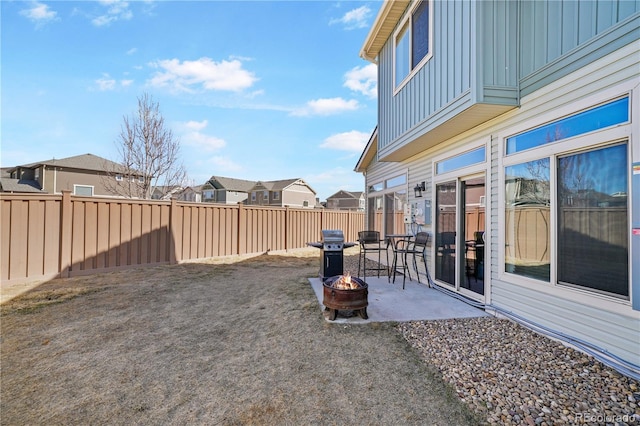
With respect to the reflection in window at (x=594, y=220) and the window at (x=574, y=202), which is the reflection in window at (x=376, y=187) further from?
the reflection in window at (x=594, y=220)

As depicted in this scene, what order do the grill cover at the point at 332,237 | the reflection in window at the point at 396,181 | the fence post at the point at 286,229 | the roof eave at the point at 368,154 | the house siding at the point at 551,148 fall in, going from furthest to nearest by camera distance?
1. the fence post at the point at 286,229
2. the roof eave at the point at 368,154
3. the reflection in window at the point at 396,181
4. the grill cover at the point at 332,237
5. the house siding at the point at 551,148

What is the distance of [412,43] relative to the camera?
5.04m

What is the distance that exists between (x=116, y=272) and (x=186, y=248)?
181 centimetres

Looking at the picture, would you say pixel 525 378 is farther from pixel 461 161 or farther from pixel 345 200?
pixel 345 200

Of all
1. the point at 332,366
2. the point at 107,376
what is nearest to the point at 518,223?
the point at 332,366

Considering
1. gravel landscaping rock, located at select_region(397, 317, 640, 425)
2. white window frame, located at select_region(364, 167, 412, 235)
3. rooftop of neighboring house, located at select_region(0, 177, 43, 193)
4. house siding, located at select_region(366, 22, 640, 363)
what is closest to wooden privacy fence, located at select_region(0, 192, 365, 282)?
white window frame, located at select_region(364, 167, 412, 235)

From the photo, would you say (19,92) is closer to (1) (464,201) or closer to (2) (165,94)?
(2) (165,94)

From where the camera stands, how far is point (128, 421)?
6.37 ft

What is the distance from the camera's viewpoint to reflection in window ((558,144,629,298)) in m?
2.42

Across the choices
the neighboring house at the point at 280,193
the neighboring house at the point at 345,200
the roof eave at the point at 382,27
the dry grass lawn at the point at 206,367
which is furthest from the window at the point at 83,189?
the neighboring house at the point at 345,200

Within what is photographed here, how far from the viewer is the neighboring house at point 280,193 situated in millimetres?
32906

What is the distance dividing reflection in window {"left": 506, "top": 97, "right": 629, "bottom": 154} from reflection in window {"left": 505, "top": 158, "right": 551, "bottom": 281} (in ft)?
0.77

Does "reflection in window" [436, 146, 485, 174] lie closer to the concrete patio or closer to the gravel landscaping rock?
the concrete patio

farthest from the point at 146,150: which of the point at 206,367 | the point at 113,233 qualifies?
the point at 206,367
